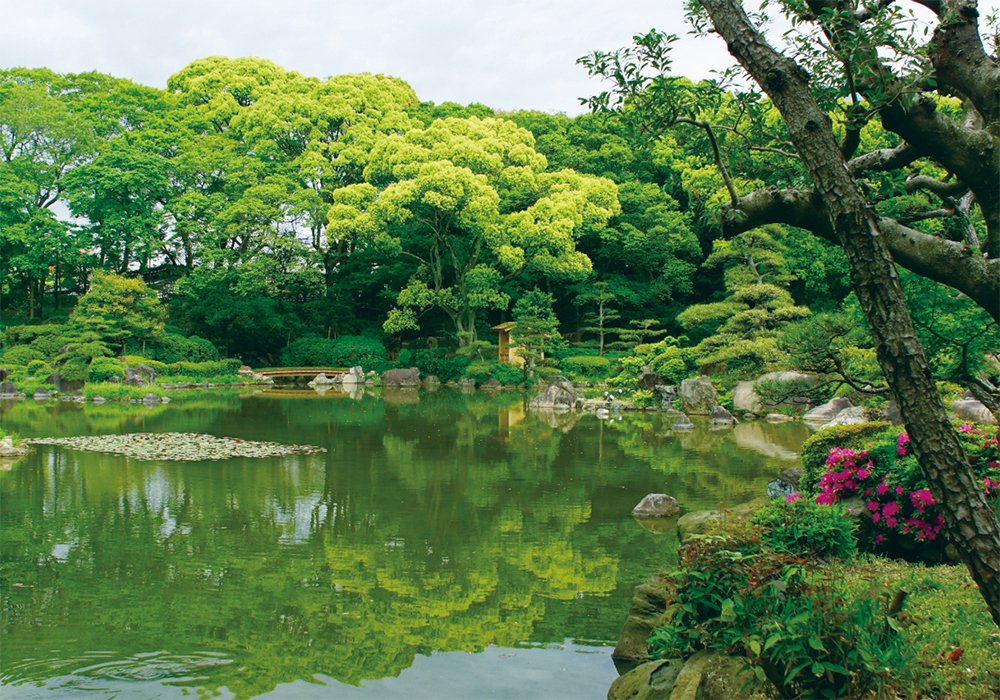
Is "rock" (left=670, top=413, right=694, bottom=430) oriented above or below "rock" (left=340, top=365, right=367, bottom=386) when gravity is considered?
below

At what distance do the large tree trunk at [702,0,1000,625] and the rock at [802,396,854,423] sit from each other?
44.5 feet

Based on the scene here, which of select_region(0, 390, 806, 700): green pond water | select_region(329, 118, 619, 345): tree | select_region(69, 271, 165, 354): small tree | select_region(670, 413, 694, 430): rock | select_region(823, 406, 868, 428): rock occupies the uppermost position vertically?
select_region(329, 118, 619, 345): tree

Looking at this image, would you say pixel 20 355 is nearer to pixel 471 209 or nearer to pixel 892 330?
pixel 471 209

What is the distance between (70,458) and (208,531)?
4.83 metres

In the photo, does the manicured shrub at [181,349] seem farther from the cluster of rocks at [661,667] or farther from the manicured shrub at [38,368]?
the cluster of rocks at [661,667]

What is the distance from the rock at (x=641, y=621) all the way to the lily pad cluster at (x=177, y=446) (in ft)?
24.8

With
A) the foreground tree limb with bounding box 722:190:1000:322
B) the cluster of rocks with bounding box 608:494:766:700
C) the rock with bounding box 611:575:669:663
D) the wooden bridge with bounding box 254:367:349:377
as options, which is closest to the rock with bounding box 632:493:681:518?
the cluster of rocks with bounding box 608:494:766:700

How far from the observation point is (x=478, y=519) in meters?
7.64

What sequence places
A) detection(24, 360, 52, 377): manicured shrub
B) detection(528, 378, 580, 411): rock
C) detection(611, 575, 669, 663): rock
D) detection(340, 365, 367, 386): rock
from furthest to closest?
1. detection(340, 365, 367, 386): rock
2. detection(24, 360, 52, 377): manicured shrub
3. detection(528, 378, 580, 411): rock
4. detection(611, 575, 669, 663): rock

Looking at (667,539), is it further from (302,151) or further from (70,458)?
(302,151)

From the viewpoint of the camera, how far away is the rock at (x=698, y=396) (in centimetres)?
1717

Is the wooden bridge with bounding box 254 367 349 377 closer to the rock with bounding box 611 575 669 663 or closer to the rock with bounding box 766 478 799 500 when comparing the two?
the rock with bounding box 766 478 799 500

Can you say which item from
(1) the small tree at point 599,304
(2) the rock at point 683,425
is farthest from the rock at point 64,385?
(2) the rock at point 683,425

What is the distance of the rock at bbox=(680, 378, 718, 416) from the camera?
17.2m
